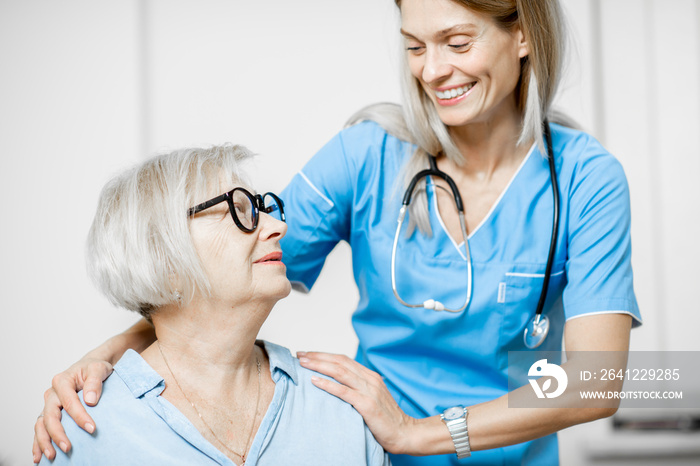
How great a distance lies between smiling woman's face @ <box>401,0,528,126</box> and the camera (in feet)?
4.12

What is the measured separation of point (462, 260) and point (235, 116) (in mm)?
1108

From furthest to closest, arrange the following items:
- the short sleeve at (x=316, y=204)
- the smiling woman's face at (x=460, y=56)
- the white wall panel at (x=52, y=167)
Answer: the white wall panel at (x=52, y=167), the short sleeve at (x=316, y=204), the smiling woman's face at (x=460, y=56)

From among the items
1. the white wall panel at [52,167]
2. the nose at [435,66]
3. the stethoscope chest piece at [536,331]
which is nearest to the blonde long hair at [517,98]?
the nose at [435,66]

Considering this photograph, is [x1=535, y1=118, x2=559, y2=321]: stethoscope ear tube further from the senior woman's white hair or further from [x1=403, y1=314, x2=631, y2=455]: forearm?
the senior woman's white hair

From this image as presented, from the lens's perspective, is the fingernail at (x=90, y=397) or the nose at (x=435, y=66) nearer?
the fingernail at (x=90, y=397)

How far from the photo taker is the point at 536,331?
1349 millimetres

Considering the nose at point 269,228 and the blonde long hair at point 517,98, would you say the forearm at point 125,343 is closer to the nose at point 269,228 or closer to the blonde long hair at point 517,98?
the nose at point 269,228

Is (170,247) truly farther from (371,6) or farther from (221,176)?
(371,6)

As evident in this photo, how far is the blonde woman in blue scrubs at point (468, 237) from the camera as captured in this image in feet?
4.06

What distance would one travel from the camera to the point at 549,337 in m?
1.45

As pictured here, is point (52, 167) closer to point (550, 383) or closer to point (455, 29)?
point (455, 29)

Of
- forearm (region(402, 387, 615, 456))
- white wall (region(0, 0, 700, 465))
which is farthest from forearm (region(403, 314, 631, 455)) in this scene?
white wall (region(0, 0, 700, 465))

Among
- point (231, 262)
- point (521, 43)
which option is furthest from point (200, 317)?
point (521, 43)

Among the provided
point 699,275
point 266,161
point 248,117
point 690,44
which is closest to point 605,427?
point 699,275
